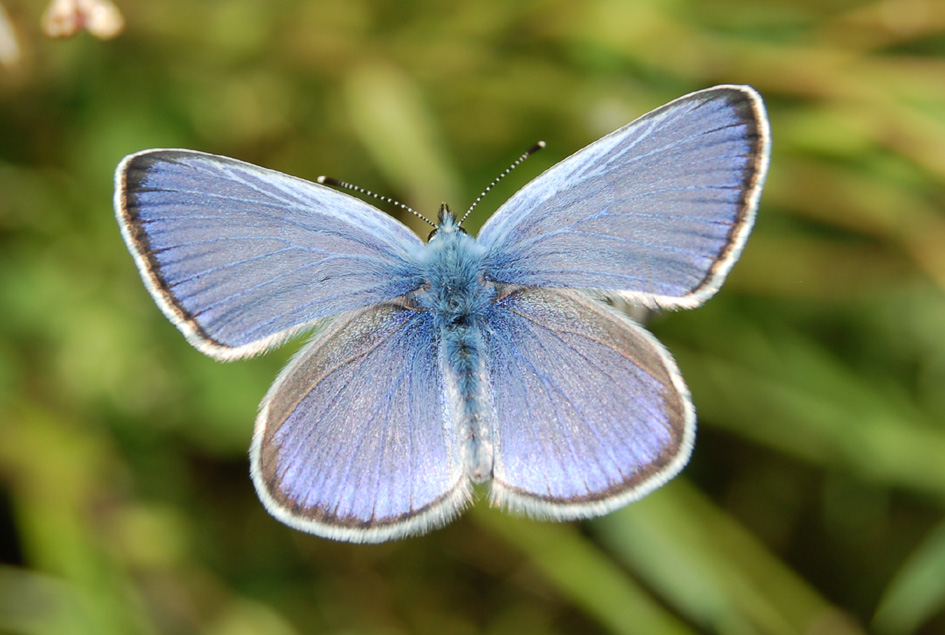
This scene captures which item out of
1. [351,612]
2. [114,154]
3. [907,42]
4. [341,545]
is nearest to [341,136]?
[114,154]

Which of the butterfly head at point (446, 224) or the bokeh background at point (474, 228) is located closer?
the butterfly head at point (446, 224)

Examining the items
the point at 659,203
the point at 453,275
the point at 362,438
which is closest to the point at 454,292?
the point at 453,275

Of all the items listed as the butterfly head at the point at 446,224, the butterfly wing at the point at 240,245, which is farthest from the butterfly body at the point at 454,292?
the butterfly wing at the point at 240,245

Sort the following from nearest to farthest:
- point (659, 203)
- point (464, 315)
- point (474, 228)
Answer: point (659, 203), point (464, 315), point (474, 228)

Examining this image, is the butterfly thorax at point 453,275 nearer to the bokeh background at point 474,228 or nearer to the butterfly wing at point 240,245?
the butterfly wing at point 240,245

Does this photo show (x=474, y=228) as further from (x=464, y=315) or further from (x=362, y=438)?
(x=362, y=438)

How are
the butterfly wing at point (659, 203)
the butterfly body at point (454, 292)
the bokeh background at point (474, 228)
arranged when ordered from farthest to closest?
the bokeh background at point (474, 228), the butterfly body at point (454, 292), the butterfly wing at point (659, 203)

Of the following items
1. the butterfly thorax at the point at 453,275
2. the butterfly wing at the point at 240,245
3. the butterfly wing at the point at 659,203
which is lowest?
the butterfly wing at the point at 240,245

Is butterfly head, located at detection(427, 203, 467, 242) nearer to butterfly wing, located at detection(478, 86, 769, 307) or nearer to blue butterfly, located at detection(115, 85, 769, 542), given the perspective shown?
blue butterfly, located at detection(115, 85, 769, 542)
